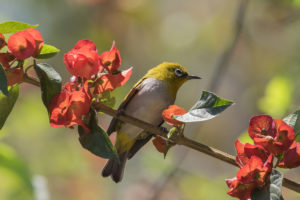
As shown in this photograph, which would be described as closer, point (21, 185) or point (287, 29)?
point (21, 185)

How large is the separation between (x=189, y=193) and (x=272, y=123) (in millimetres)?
5006

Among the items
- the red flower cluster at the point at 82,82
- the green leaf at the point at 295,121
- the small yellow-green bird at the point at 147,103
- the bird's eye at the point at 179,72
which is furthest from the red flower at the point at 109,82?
the bird's eye at the point at 179,72

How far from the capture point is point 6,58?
6.49ft

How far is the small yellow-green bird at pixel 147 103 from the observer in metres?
4.35

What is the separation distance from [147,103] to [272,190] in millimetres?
2893

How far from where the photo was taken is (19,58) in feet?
6.31

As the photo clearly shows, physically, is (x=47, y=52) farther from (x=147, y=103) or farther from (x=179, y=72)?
(x=179, y=72)

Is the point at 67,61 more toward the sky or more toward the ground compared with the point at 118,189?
more toward the sky

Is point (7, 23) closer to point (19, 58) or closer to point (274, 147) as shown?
point (19, 58)

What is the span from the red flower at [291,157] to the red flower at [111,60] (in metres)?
0.91

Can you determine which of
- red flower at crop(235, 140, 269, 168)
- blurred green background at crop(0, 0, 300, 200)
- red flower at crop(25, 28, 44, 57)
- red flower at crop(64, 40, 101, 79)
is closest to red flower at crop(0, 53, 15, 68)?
red flower at crop(25, 28, 44, 57)

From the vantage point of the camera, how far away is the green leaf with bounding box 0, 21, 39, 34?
6.25 ft

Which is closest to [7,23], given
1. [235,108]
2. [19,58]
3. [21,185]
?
[19,58]

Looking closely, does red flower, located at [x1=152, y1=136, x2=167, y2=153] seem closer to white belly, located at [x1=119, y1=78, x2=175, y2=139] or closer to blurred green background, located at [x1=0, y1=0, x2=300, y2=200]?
white belly, located at [x1=119, y1=78, x2=175, y2=139]
